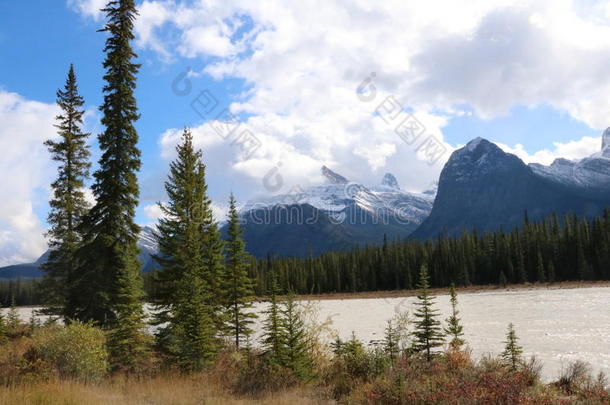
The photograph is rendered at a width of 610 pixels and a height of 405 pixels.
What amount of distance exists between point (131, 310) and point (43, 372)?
12.8ft

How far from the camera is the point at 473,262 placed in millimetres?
116375

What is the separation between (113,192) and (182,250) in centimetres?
475

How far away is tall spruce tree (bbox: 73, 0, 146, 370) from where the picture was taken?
23.0 metres

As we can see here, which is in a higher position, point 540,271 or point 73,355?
point 73,355

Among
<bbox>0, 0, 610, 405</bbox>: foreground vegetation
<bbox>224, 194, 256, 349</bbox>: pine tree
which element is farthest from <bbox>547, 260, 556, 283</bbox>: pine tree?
<bbox>224, 194, 256, 349</bbox>: pine tree

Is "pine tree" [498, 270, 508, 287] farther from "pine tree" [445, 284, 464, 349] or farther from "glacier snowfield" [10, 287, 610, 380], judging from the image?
"pine tree" [445, 284, 464, 349]

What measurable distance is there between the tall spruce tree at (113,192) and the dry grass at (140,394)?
10183 mm

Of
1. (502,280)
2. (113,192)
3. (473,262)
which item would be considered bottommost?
(502,280)

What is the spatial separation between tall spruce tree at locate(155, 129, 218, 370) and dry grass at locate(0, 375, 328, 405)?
267 cm

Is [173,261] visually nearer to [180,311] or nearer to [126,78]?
[180,311]

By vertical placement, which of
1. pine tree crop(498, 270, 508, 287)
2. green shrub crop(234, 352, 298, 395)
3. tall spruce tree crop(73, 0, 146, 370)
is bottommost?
pine tree crop(498, 270, 508, 287)

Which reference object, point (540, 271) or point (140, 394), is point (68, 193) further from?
point (540, 271)

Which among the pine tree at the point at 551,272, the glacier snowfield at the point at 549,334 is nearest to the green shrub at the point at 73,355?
the glacier snowfield at the point at 549,334

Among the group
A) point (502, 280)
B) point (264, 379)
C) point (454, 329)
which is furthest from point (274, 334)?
point (502, 280)
